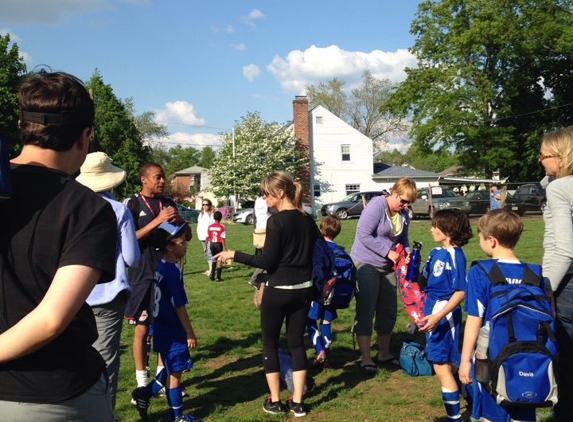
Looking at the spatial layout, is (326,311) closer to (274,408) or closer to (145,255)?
(274,408)

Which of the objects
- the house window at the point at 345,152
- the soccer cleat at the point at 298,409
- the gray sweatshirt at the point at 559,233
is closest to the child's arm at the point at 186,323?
the soccer cleat at the point at 298,409

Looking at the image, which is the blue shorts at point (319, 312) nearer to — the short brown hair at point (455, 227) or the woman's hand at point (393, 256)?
the woman's hand at point (393, 256)

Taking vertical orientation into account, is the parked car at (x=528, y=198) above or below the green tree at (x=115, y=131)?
below

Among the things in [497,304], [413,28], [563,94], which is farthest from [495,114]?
[497,304]

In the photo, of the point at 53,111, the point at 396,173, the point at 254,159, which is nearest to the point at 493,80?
the point at 396,173

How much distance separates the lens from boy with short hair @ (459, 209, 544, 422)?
354cm

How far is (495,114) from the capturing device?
40406 millimetres

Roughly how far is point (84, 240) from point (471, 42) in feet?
134

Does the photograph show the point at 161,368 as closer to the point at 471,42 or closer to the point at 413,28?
the point at 471,42

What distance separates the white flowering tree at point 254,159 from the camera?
47.1 m

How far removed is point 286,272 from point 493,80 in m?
39.3

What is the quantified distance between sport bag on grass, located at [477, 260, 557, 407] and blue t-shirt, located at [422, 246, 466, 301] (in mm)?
1195

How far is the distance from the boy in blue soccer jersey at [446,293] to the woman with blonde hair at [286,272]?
1.02m

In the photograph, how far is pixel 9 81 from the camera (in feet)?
134
